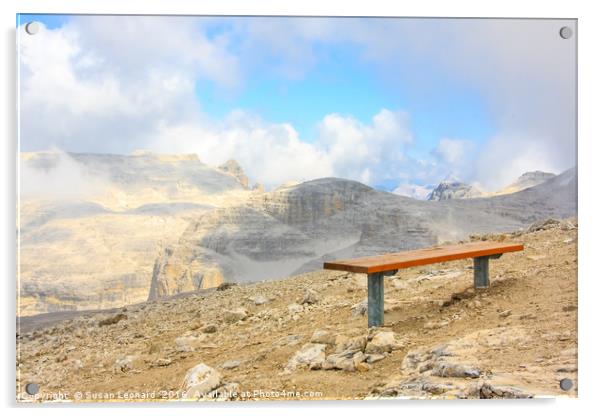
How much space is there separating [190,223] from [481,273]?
9.14ft

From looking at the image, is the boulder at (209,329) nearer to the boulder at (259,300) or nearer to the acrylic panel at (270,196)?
the acrylic panel at (270,196)

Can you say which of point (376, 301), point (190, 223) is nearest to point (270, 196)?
point (190, 223)

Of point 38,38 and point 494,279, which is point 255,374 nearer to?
point 494,279

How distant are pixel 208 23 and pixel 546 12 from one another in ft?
9.38

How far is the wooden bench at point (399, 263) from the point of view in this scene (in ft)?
15.3

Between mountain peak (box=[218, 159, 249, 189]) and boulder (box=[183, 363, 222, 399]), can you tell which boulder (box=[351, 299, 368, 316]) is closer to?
boulder (box=[183, 363, 222, 399])

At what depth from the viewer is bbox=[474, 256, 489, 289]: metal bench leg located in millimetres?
5363

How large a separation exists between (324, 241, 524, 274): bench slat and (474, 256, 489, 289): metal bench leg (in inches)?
5.3

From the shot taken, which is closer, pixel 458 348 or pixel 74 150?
pixel 458 348

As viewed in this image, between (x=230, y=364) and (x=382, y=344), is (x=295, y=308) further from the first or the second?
(x=382, y=344)

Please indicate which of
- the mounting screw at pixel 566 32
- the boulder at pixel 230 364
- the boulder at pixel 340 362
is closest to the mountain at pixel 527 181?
the mounting screw at pixel 566 32

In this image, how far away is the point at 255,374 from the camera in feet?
16.1

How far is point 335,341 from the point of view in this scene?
4918mm

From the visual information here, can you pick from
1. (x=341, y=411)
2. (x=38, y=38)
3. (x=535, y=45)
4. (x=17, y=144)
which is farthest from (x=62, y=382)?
(x=535, y=45)
